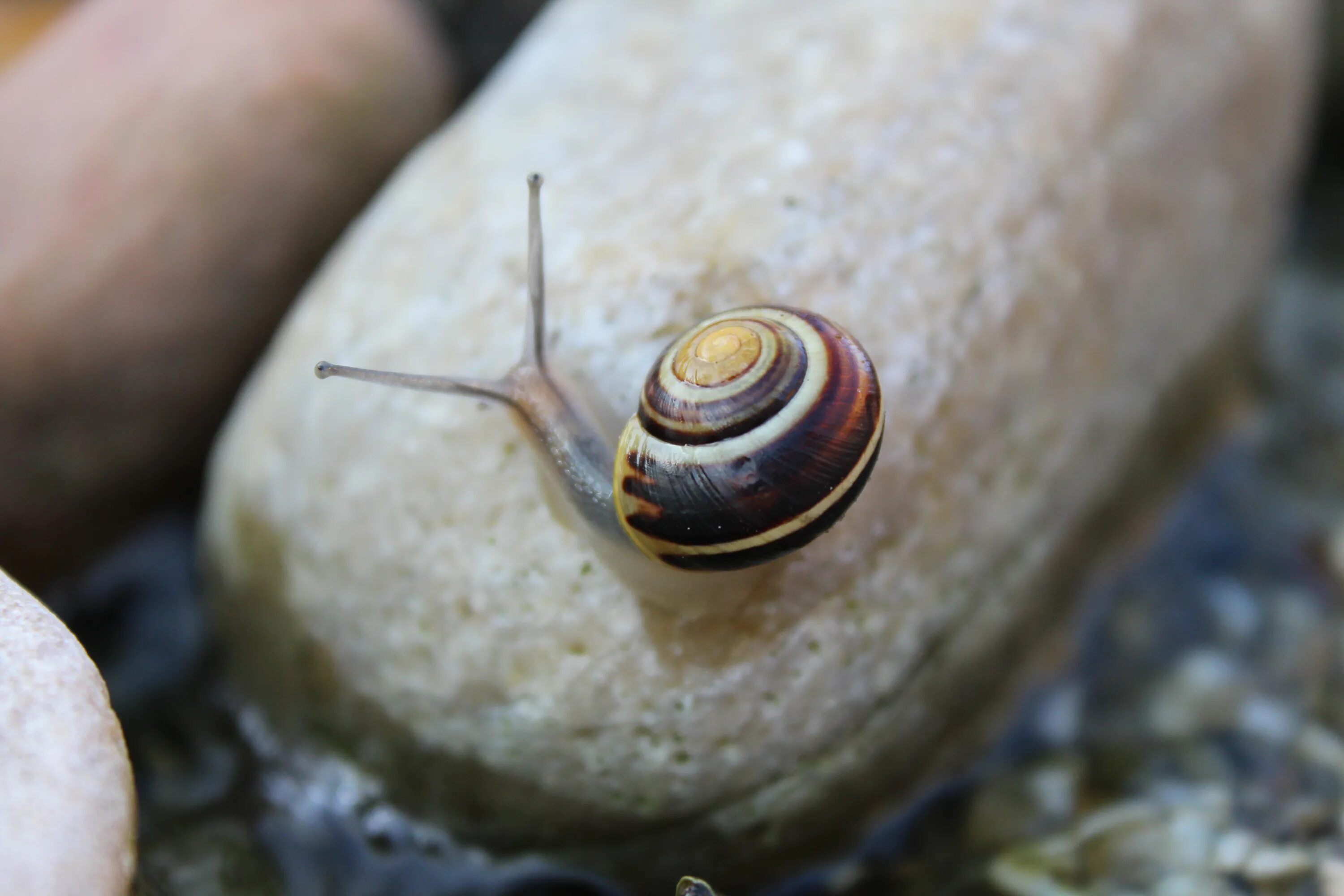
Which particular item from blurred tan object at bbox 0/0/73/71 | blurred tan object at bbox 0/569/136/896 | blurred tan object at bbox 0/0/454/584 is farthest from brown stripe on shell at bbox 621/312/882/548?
blurred tan object at bbox 0/0/73/71

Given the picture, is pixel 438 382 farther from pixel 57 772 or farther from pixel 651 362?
pixel 57 772

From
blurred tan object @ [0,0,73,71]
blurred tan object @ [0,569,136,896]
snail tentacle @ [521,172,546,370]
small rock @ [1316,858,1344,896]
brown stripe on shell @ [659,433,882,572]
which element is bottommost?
blurred tan object @ [0,569,136,896]

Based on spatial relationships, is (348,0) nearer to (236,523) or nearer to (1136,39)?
(236,523)

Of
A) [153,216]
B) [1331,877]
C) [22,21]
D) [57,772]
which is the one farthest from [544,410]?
[22,21]

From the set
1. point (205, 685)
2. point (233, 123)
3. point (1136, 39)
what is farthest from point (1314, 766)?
point (233, 123)

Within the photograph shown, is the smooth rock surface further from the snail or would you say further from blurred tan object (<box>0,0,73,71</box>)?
blurred tan object (<box>0,0,73,71</box>)

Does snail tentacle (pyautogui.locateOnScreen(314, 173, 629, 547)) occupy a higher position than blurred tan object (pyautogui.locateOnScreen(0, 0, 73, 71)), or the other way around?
blurred tan object (pyautogui.locateOnScreen(0, 0, 73, 71))

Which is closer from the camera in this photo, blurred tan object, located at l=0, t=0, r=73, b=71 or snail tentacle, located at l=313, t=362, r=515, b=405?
snail tentacle, located at l=313, t=362, r=515, b=405

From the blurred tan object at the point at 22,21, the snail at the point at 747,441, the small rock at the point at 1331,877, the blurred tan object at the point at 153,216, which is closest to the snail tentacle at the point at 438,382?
the snail at the point at 747,441
